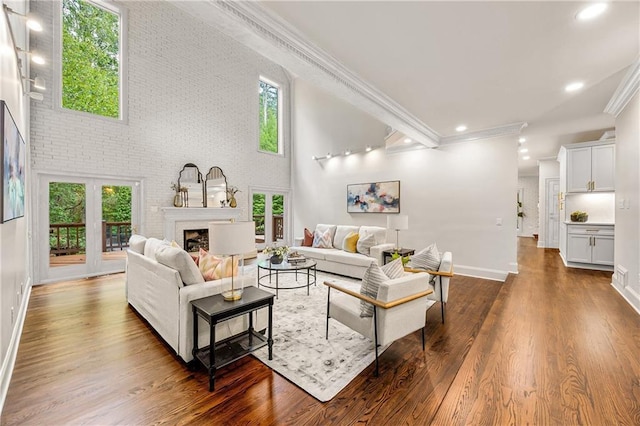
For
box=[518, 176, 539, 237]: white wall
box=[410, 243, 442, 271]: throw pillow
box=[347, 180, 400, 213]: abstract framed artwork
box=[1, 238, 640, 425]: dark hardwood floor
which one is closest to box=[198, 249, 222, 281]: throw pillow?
box=[1, 238, 640, 425]: dark hardwood floor

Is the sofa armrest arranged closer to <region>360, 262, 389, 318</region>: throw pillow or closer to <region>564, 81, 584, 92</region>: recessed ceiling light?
<region>360, 262, 389, 318</region>: throw pillow

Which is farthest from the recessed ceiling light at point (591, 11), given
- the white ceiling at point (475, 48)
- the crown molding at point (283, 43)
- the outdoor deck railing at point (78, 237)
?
the outdoor deck railing at point (78, 237)

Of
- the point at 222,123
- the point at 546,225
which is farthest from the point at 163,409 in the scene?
the point at 546,225

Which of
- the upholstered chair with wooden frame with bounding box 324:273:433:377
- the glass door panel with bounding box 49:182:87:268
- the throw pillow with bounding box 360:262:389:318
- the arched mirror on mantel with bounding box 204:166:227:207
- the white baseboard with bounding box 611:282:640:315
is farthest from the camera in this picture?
the arched mirror on mantel with bounding box 204:166:227:207

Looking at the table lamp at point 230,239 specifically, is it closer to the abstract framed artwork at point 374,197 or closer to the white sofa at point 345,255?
the white sofa at point 345,255

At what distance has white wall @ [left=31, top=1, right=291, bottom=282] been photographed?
4.88m

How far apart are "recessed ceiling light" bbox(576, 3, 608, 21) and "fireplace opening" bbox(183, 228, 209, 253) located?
6.79 m

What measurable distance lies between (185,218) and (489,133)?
254 inches

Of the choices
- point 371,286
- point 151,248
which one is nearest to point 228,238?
point 371,286

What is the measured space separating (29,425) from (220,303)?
1265 mm

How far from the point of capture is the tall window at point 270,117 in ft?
27.6

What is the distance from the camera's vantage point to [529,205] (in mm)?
11469

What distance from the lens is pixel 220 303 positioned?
92.4 inches

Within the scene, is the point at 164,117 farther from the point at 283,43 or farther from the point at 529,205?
the point at 529,205
